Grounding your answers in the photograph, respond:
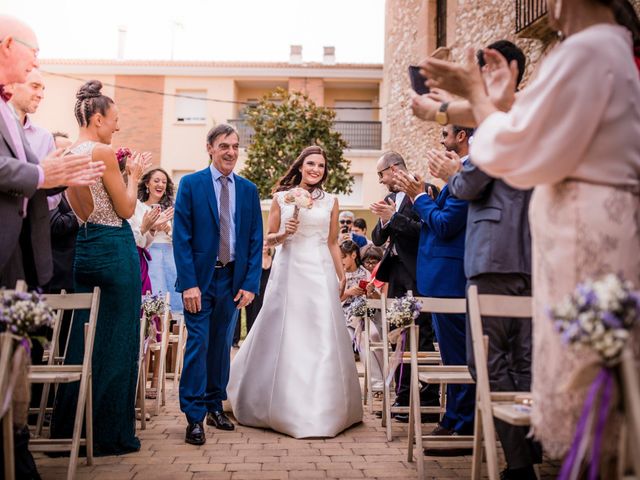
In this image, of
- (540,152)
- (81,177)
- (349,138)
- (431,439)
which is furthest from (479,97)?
(349,138)

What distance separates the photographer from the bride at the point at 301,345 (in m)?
5.08

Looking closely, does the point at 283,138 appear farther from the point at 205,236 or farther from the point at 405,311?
the point at 405,311

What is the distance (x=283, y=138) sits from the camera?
16703 millimetres

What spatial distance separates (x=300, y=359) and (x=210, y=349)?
738mm

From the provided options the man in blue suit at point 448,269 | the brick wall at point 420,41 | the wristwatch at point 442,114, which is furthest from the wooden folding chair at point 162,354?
the brick wall at point 420,41

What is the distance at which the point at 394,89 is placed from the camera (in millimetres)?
16922

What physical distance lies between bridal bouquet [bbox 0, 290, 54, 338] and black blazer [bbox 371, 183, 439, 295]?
3.67 m

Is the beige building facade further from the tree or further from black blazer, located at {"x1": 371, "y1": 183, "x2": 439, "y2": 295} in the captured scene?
black blazer, located at {"x1": 371, "y1": 183, "x2": 439, "y2": 295}

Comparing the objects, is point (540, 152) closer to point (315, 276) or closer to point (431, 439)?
point (431, 439)

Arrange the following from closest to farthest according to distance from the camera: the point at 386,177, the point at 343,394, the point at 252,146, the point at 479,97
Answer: the point at 479,97
the point at 343,394
the point at 386,177
the point at 252,146

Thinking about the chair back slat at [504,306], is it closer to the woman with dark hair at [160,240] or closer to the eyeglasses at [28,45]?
the eyeglasses at [28,45]

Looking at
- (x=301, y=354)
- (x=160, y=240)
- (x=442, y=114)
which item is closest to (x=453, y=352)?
(x=301, y=354)

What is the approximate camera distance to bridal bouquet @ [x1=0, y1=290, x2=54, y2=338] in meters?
2.41

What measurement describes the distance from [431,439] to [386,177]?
8.70ft
